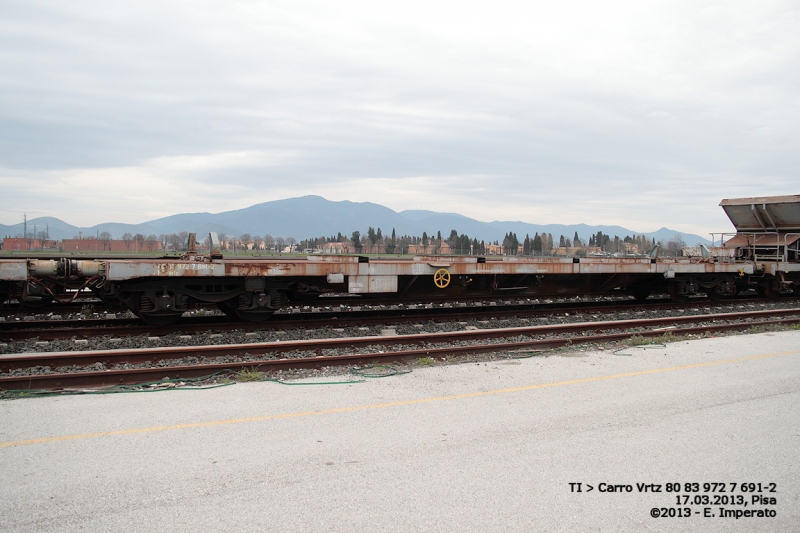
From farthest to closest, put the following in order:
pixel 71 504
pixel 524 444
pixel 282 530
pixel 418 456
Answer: pixel 524 444 → pixel 418 456 → pixel 71 504 → pixel 282 530

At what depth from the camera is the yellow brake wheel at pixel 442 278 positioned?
34.6 ft

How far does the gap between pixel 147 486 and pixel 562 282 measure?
11595 mm

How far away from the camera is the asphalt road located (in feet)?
10.4

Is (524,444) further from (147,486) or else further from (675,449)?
(147,486)

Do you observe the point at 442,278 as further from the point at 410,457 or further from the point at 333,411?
the point at 410,457

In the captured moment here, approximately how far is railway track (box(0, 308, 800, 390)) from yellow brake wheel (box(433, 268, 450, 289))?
1884 millimetres

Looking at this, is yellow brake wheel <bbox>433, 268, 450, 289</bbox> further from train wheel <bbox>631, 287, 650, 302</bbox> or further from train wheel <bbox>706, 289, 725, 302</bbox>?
train wheel <bbox>706, 289, 725, 302</bbox>

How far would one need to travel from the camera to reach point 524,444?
14.0 feet

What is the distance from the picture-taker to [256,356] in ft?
24.4

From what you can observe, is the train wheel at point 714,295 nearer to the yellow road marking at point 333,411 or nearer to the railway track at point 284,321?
the railway track at point 284,321

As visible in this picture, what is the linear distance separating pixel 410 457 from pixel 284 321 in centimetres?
649

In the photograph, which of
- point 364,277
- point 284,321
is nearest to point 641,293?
point 364,277

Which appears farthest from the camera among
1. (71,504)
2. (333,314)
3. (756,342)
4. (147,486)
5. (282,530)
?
(333,314)

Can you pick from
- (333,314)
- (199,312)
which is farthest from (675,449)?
(199,312)
